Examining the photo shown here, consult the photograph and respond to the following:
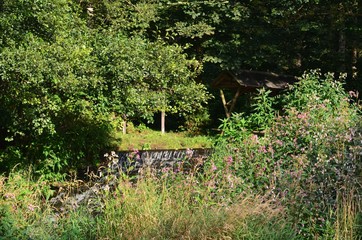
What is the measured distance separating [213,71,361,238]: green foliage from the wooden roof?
1120cm

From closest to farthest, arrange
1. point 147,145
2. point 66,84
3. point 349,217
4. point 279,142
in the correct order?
point 349,217 < point 279,142 < point 66,84 < point 147,145

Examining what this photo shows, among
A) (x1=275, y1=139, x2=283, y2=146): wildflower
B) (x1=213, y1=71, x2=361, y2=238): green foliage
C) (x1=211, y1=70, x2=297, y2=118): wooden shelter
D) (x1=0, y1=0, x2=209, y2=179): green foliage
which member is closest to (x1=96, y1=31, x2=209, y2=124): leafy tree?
(x1=0, y1=0, x2=209, y2=179): green foliage

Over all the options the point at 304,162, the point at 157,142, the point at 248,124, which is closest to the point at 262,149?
the point at 304,162

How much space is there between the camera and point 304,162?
5.19 m

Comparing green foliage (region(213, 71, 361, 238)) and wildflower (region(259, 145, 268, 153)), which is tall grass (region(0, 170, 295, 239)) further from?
wildflower (region(259, 145, 268, 153))

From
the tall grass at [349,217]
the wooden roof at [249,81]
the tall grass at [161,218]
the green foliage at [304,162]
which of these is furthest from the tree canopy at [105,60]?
the tall grass at [349,217]

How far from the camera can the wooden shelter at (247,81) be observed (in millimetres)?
18031

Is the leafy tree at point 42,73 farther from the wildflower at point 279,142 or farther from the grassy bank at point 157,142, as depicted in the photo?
the grassy bank at point 157,142

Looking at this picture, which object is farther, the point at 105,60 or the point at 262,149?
the point at 105,60

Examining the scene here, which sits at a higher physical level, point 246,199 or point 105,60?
point 105,60

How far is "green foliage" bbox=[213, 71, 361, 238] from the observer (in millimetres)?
4699

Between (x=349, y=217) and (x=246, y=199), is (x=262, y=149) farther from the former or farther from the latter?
(x=349, y=217)

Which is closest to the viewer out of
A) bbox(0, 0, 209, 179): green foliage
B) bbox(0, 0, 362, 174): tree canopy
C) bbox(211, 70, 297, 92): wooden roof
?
bbox(0, 0, 209, 179): green foliage

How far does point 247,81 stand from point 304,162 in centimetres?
1309
